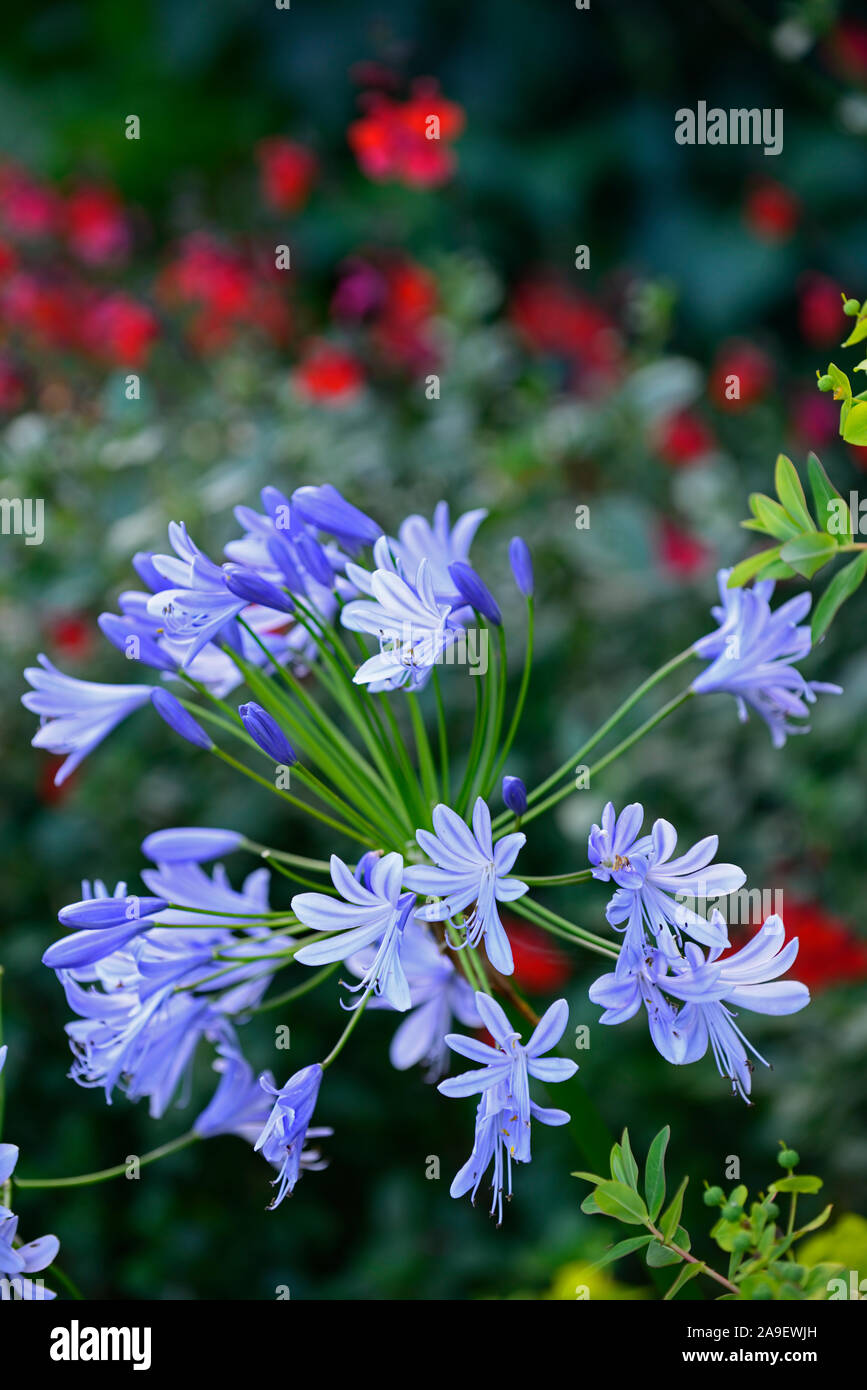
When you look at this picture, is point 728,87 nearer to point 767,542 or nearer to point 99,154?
point 99,154

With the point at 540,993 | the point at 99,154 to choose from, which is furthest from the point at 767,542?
the point at 99,154

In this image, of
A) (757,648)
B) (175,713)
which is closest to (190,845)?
(175,713)

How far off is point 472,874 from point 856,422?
468mm

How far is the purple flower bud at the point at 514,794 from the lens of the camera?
3.43 feet

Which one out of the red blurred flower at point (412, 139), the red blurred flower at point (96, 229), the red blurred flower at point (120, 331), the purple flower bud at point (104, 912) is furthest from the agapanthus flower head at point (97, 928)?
the red blurred flower at point (96, 229)

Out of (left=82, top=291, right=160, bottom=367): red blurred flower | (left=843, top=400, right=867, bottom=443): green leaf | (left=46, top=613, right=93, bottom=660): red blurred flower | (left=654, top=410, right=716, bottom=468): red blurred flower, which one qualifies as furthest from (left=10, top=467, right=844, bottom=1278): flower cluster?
(left=82, top=291, right=160, bottom=367): red blurred flower

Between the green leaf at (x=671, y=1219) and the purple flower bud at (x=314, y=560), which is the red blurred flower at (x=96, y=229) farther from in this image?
the green leaf at (x=671, y=1219)

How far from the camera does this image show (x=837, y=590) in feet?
3.28

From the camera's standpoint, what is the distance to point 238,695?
91.0 inches

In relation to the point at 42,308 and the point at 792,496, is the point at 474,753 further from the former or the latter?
the point at 42,308

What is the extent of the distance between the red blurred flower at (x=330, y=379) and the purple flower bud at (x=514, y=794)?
6.80ft

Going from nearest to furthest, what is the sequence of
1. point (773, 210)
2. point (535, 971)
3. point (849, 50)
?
1. point (535, 971)
2. point (849, 50)
3. point (773, 210)
